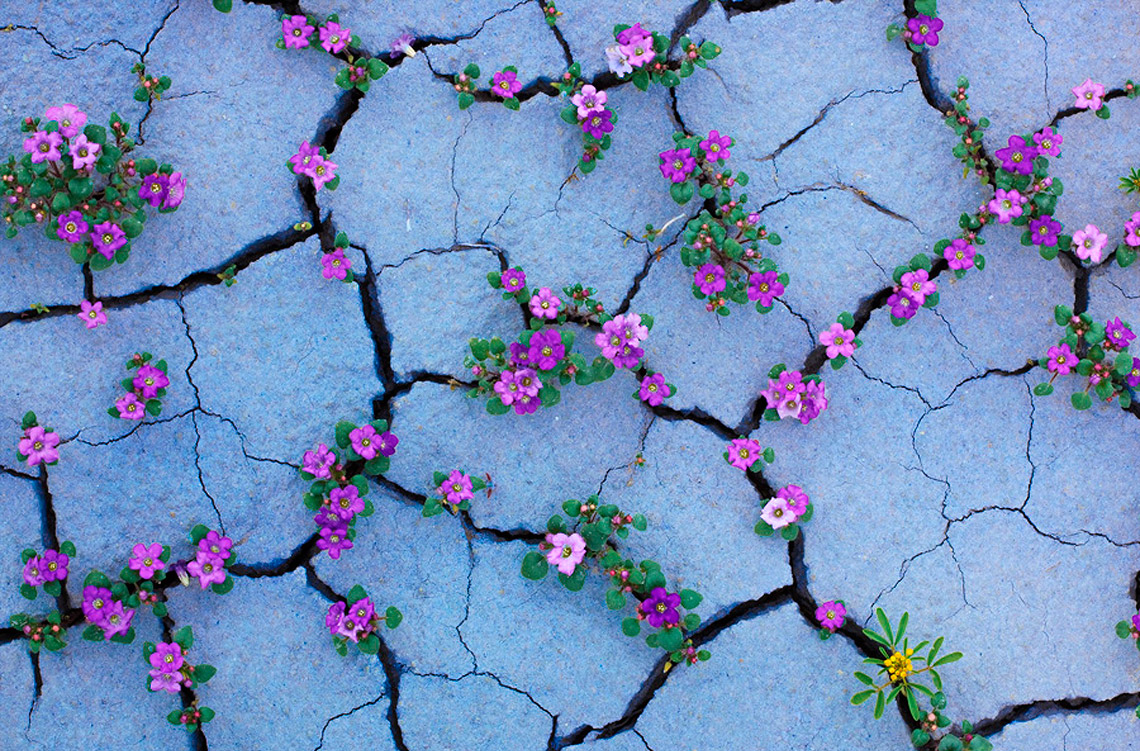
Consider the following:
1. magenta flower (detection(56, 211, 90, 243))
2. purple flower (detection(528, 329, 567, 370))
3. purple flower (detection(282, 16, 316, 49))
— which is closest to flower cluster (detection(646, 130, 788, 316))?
purple flower (detection(528, 329, 567, 370))

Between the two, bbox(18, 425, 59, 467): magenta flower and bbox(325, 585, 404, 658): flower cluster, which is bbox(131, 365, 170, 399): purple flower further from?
bbox(325, 585, 404, 658): flower cluster

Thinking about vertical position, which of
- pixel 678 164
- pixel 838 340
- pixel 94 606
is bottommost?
pixel 94 606

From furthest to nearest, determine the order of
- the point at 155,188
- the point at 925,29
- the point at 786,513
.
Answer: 1. the point at 925,29
2. the point at 786,513
3. the point at 155,188

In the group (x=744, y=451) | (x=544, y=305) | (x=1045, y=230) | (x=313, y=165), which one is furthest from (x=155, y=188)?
(x=1045, y=230)

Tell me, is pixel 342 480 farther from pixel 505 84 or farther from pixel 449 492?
pixel 505 84

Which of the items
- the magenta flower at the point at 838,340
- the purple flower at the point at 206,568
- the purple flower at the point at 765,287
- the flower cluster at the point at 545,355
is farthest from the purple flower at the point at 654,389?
the purple flower at the point at 206,568

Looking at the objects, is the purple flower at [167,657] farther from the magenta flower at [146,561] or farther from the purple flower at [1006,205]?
the purple flower at [1006,205]

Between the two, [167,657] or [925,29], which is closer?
[167,657]

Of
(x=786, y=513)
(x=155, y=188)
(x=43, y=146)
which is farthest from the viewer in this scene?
(x=786, y=513)
